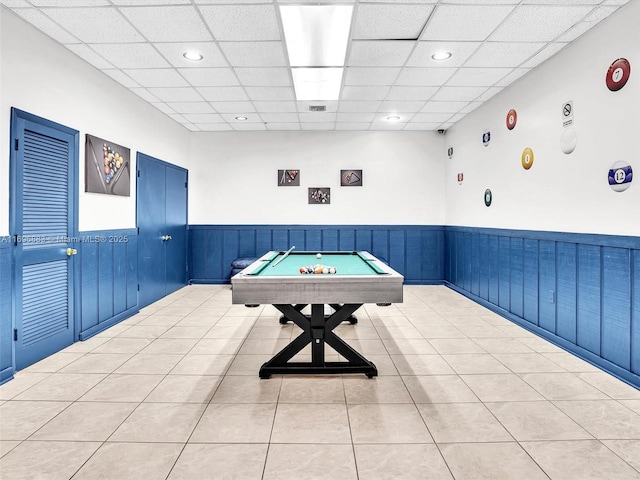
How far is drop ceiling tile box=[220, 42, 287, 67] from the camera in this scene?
3777 mm

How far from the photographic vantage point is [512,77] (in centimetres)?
464

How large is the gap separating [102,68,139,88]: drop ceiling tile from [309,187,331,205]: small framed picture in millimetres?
3605

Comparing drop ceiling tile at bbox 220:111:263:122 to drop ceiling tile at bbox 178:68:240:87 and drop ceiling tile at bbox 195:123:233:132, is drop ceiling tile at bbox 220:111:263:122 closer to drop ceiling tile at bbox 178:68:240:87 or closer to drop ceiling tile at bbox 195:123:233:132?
drop ceiling tile at bbox 195:123:233:132

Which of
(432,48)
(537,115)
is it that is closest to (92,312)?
(432,48)

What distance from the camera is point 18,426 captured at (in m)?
2.36

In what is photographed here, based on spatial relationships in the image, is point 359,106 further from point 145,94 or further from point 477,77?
point 145,94

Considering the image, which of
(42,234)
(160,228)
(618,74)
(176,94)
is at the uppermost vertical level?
(176,94)

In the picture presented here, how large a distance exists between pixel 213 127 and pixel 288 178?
1715 millimetres

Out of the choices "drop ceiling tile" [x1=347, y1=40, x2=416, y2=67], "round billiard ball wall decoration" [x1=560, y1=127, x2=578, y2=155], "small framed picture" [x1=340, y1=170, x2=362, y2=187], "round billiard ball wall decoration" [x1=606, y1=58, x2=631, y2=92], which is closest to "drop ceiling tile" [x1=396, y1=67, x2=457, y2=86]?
"drop ceiling tile" [x1=347, y1=40, x2=416, y2=67]

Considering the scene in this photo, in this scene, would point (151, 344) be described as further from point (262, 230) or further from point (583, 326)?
point (583, 326)

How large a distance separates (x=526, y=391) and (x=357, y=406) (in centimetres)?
133

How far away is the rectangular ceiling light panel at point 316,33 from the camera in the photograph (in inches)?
125

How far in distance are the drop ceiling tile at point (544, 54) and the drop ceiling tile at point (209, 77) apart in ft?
11.1

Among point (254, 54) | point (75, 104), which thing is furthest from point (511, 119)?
point (75, 104)
